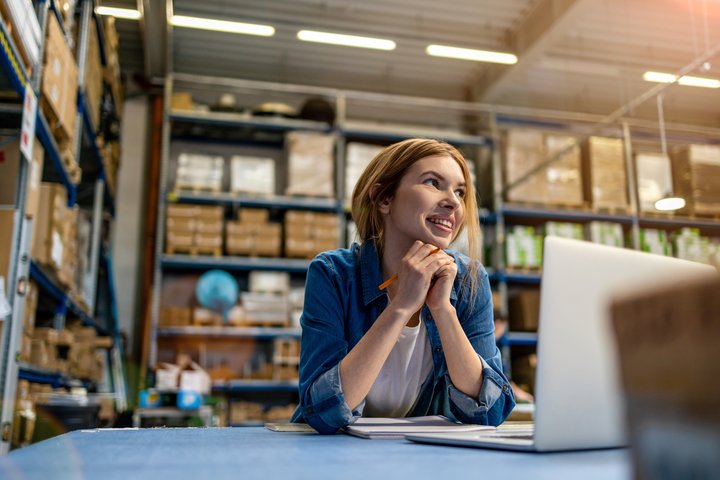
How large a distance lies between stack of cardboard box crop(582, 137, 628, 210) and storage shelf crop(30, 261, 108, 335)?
19.0 feet

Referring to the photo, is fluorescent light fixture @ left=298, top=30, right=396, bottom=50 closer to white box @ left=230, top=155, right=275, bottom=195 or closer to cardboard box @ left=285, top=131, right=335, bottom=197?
cardboard box @ left=285, top=131, right=335, bottom=197

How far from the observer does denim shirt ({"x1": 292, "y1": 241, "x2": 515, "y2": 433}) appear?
149 centimetres

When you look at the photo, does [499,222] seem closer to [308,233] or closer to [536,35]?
[536,35]

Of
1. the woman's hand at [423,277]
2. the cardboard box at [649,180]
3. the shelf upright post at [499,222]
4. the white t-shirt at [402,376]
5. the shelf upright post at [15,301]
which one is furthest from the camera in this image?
the cardboard box at [649,180]

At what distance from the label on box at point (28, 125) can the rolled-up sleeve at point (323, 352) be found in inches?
84.1

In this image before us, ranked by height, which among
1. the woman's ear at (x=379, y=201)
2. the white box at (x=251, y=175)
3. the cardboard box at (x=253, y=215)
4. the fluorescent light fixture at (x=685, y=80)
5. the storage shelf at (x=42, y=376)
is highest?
the fluorescent light fixture at (x=685, y=80)

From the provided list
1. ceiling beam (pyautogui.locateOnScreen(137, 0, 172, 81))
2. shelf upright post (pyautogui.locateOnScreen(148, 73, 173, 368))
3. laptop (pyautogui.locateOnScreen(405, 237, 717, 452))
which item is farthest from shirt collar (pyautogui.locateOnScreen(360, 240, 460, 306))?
ceiling beam (pyautogui.locateOnScreen(137, 0, 172, 81))

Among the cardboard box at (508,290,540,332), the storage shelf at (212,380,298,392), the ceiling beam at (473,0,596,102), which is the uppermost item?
the ceiling beam at (473,0,596,102)

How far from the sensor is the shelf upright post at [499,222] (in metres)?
7.72

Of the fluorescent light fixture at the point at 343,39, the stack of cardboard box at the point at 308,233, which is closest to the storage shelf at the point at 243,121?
the fluorescent light fixture at the point at 343,39

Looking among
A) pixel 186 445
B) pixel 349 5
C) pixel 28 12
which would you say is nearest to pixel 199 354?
pixel 349 5

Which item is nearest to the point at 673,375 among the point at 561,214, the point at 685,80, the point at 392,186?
the point at 392,186

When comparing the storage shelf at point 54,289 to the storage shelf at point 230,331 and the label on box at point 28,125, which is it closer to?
the label on box at point 28,125

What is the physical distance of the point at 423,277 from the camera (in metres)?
1.60
